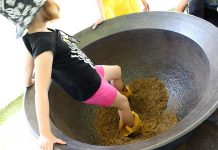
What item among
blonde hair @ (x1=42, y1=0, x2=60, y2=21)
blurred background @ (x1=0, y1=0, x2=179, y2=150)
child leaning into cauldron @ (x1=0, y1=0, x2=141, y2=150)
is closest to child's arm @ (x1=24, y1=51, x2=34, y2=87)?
child leaning into cauldron @ (x1=0, y1=0, x2=141, y2=150)

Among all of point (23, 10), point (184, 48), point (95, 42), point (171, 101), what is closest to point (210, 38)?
point (184, 48)

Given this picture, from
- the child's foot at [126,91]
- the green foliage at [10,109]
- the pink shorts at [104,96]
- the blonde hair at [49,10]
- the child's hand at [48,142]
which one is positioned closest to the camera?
the child's hand at [48,142]

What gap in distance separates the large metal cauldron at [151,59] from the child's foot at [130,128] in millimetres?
101

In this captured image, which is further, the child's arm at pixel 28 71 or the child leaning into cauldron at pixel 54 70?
the child's arm at pixel 28 71

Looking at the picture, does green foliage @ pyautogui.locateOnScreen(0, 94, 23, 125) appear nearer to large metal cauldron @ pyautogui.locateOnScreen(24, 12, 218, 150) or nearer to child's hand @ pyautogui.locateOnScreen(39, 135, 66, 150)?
large metal cauldron @ pyautogui.locateOnScreen(24, 12, 218, 150)

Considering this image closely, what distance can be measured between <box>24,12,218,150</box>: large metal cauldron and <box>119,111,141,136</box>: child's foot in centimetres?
10

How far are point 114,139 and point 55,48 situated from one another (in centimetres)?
39

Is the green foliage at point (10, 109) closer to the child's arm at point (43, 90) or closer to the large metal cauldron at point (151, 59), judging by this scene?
the large metal cauldron at point (151, 59)

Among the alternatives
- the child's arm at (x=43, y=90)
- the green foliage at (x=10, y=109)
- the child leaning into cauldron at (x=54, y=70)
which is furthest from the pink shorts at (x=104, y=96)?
the green foliage at (x=10, y=109)

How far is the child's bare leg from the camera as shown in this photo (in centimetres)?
105

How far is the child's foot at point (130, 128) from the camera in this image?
3.55 feet

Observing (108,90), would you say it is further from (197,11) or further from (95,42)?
(197,11)

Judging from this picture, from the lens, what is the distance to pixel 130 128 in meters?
1.08

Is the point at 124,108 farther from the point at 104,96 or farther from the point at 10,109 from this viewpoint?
the point at 10,109
